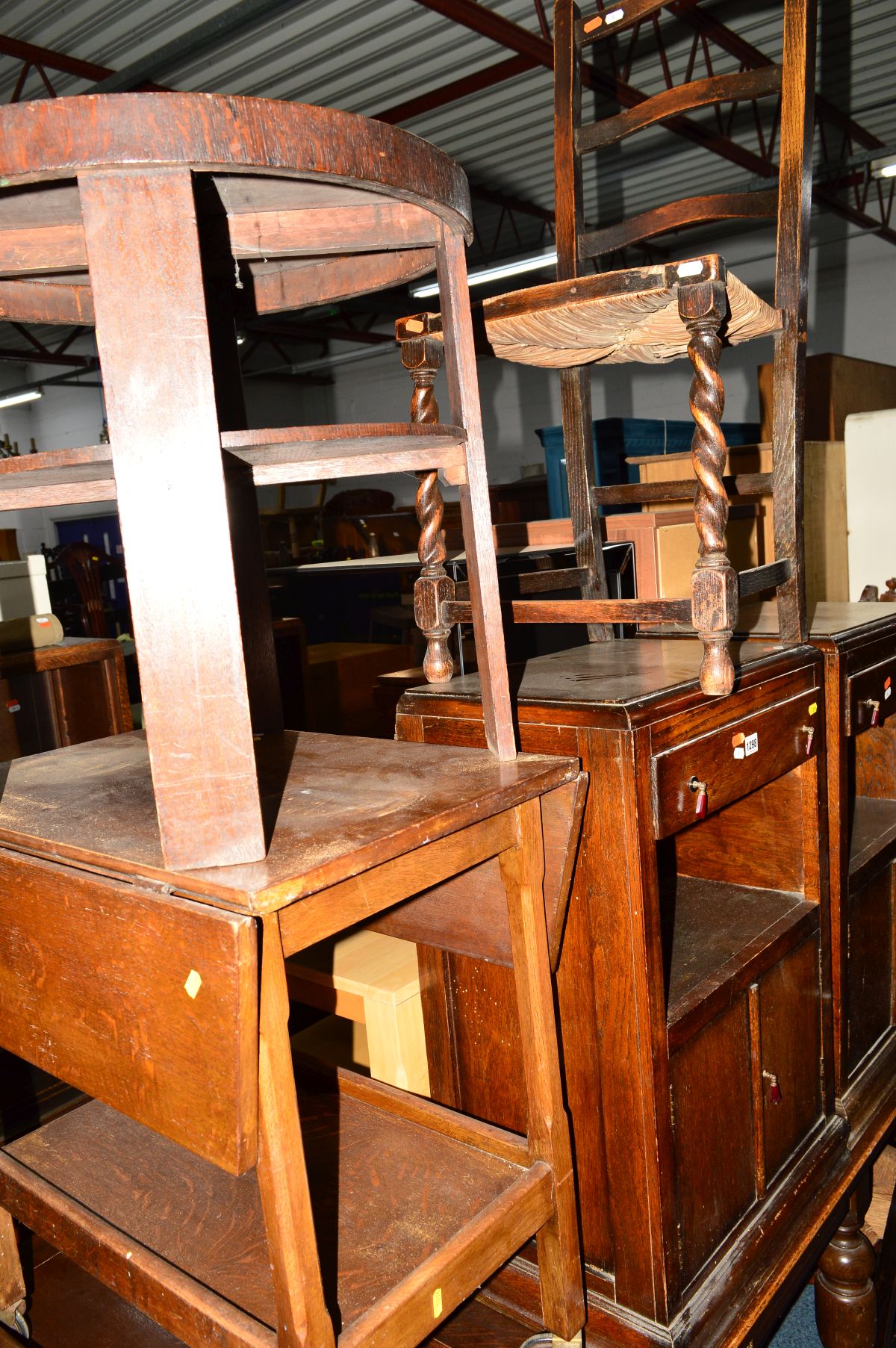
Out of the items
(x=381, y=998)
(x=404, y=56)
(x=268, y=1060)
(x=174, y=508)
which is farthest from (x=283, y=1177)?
(x=404, y=56)

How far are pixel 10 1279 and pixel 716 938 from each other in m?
1.28

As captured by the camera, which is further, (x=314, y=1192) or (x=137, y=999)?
(x=314, y=1192)

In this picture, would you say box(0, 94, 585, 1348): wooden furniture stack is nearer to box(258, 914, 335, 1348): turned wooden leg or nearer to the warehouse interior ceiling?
box(258, 914, 335, 1348): turned wooden leg

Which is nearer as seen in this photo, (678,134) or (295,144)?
(295,144)

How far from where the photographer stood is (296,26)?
6391 mm

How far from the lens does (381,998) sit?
189cm

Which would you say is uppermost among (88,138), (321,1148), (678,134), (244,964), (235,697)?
(678,134)

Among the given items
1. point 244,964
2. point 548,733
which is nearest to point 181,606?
point 244,964

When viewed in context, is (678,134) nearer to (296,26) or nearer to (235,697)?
(296,26)

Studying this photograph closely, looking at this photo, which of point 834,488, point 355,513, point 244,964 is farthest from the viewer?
point 355,513

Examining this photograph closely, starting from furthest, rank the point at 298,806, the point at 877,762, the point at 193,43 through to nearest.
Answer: the point at 193,43, the point at 877,762, the point at 298,806

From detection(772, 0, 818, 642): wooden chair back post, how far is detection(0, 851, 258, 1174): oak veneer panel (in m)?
1.29

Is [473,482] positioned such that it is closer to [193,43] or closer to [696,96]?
[696,96]

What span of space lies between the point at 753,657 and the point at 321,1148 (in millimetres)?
1038
